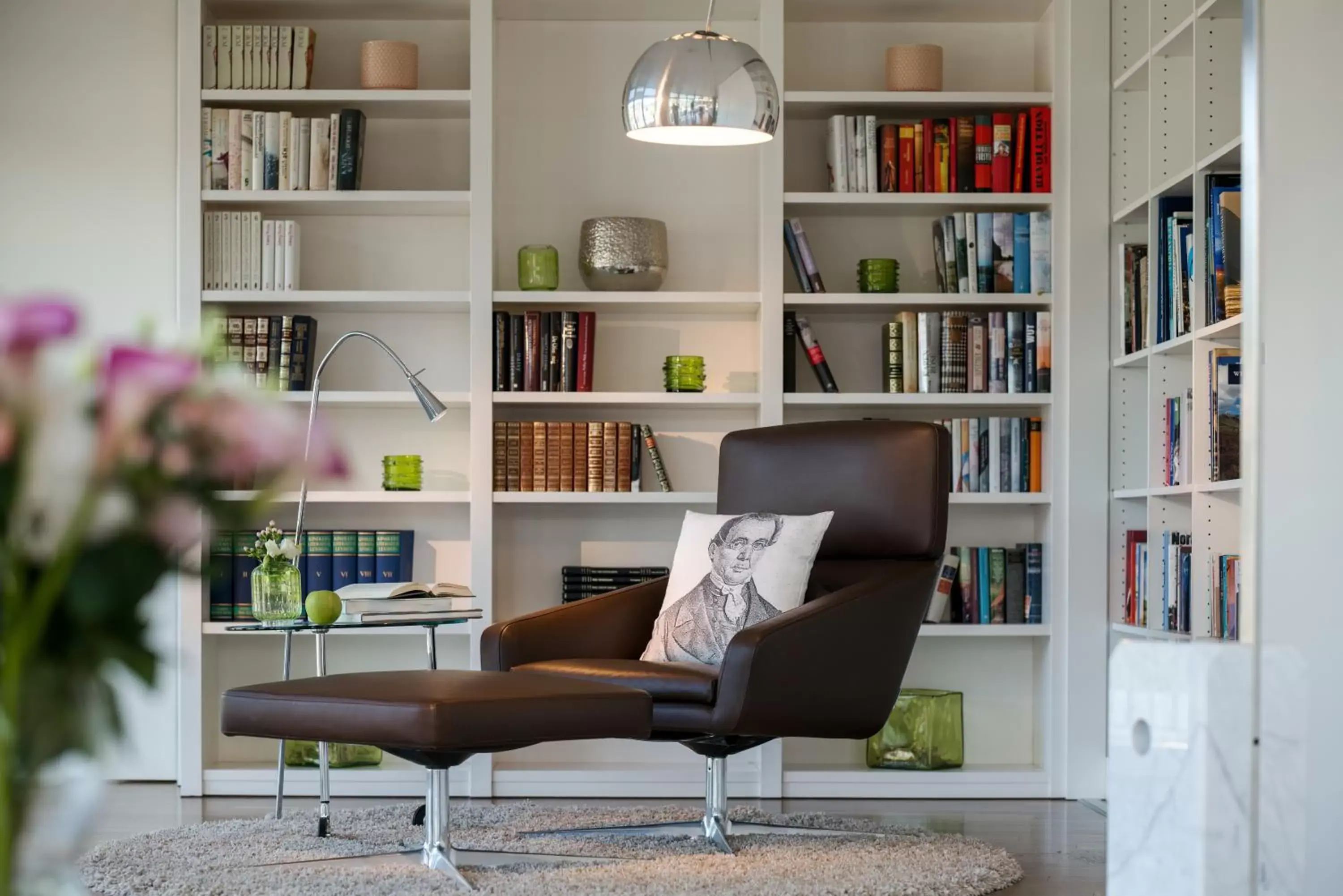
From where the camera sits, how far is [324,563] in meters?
4.46

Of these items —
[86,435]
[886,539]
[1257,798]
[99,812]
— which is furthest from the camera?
[886,539]

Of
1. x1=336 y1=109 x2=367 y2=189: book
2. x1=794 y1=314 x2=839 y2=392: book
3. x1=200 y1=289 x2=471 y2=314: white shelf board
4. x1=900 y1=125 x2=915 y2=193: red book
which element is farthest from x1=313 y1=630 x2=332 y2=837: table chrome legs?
x1=900 y1=125 x2=915 y2=193: red book

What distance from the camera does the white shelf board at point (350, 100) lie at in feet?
14.6

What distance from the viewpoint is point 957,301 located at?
448cm

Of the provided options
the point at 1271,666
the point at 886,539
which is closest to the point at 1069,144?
the point at 886,539

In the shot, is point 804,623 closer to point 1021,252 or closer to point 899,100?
point 1021,252

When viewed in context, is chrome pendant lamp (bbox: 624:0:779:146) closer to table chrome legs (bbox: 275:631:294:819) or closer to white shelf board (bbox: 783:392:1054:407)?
white shelf board (bbox: 783:392:1054:407)

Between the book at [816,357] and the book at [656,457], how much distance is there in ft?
1.71

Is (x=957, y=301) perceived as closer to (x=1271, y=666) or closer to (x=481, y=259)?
(x=481, y=259)

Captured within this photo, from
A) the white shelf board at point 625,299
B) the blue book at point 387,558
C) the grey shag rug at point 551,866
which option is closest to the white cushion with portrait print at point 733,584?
the grey shag rug at point 551,866

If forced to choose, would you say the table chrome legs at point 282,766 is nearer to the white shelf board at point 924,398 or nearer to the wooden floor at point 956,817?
the wooden floor at point 956,817

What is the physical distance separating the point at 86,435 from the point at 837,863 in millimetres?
2595

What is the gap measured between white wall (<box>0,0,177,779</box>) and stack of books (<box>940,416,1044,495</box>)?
239 cm

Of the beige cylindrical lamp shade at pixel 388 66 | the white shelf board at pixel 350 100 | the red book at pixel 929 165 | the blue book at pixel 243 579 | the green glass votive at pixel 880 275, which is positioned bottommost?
the blue book at pixel 243 579
